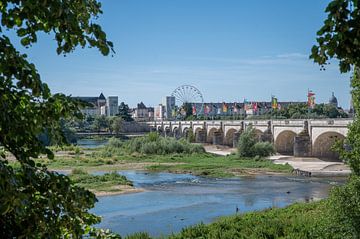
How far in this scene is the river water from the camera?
69.7 ft

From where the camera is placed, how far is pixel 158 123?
116m

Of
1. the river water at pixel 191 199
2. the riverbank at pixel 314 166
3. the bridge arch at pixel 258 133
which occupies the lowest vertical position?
the river water at pixel 191 199

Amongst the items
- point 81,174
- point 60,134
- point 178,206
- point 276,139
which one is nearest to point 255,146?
point 276,139

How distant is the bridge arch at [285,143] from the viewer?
180 ft

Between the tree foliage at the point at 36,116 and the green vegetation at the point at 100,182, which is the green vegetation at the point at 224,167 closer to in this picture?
the green vegetation at the point at 100,182

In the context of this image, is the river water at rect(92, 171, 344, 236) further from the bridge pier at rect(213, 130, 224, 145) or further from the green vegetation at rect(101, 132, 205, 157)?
the bridge pier at rect(213, 130, 224, 145)

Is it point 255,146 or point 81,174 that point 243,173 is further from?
point 81,174

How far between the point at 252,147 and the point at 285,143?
774 centimetres

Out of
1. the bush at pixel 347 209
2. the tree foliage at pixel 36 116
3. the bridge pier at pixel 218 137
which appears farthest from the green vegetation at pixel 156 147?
the tree foliage at pixel 36 116

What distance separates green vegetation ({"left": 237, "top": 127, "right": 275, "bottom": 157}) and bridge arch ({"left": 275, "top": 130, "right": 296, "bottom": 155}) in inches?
163

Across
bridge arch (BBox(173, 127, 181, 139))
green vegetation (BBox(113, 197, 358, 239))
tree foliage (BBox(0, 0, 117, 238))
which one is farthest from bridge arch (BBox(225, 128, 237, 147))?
tree foliage (BBox(0, 0, 117, 238))

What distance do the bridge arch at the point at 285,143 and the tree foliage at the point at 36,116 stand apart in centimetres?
5289

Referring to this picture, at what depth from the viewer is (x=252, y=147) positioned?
50.6 metres

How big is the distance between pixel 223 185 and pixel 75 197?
3171cm
